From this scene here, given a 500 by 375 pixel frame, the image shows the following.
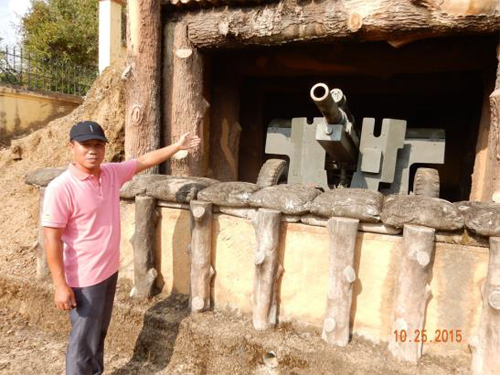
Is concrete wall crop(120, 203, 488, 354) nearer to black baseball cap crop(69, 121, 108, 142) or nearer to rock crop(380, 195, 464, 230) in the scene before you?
rock crop(380, 195, 464, 230)

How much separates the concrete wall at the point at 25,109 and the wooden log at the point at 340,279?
20.0 feet

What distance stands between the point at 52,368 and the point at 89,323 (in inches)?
29.7

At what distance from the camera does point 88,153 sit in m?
1.95

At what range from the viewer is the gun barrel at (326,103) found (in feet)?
10.3

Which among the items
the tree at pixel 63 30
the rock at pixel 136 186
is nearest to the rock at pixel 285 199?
the rock at pixel 136 186

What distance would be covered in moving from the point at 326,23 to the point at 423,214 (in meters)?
2.16

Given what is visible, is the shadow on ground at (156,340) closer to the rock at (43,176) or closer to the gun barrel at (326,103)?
the rock at (43,176)

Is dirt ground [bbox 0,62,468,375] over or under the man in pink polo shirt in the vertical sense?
under

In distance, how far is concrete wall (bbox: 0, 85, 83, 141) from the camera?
617cm

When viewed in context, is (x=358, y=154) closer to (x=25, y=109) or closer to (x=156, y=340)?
(x=156, y=340)

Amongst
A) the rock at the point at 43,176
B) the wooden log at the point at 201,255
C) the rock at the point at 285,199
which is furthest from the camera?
the rock at the point at 43,176

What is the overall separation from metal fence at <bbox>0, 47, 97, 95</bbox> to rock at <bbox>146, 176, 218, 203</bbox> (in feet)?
18.6

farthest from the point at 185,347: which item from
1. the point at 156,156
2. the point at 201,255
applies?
the point at 156,156

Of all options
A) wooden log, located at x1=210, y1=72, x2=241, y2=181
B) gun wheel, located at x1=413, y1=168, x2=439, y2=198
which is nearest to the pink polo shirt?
gun wheel, located at x1=413, y1=168, x2=439, y2=198
